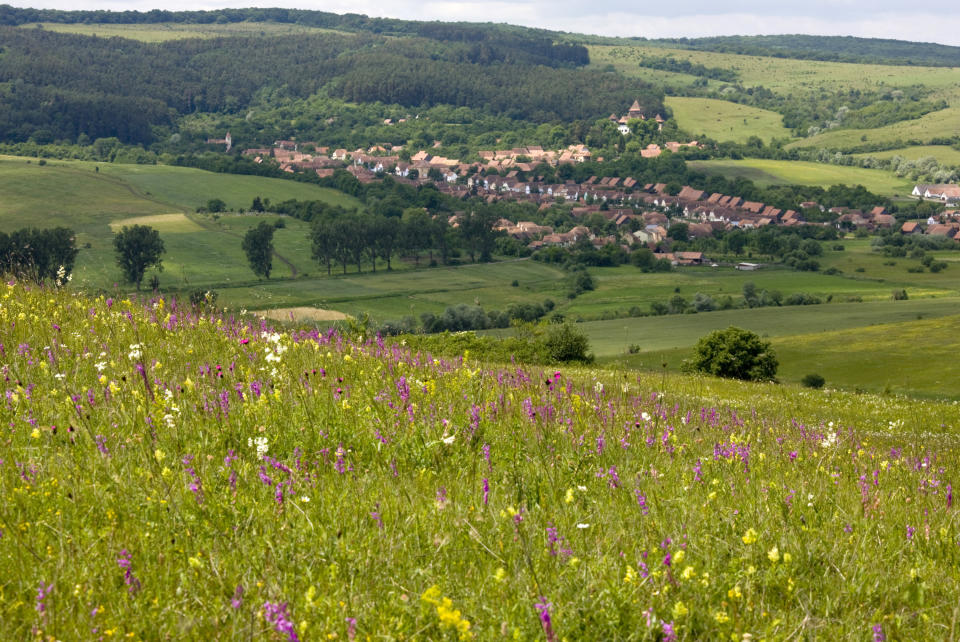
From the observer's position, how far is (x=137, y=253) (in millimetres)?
124062

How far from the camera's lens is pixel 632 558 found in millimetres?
4125

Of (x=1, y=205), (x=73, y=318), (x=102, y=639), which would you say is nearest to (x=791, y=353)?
(x=73, y=318)

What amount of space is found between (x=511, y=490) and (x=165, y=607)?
228 cm

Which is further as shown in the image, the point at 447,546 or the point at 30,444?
the point at 30,444

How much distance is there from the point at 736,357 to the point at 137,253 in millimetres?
98477

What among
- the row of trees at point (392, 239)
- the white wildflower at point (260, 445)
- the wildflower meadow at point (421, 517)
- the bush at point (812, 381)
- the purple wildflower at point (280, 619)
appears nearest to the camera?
the purple wildflower at point (280, 619)

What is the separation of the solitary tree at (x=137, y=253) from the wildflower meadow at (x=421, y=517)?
408ft

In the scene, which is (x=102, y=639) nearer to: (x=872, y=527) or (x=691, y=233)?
(x=872, y=527)

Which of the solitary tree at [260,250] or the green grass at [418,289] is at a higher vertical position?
the solitary tree at [260,250]

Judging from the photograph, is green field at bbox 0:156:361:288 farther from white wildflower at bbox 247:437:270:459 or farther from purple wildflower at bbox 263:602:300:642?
purple wildflower at bbox 263:602:300:642

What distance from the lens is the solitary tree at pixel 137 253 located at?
124 m

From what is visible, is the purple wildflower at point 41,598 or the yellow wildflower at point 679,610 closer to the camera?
the purple wildflower at point 41,598

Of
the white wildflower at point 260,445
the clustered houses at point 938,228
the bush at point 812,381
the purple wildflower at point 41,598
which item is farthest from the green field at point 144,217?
the clustered houses at point 938,228

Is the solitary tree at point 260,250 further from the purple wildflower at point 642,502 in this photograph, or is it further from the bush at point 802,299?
the purple wildflower at point 642,502
